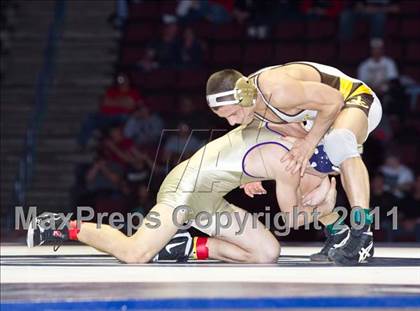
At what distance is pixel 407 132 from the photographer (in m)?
9.46

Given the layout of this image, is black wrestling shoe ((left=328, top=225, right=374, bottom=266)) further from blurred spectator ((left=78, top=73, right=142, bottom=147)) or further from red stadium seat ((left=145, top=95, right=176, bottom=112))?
red stadium seat ((left=145, top=95, right=176, bottom=112))

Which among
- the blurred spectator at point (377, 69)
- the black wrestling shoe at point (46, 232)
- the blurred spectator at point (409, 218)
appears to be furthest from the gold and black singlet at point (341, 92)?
the blurred spectator at point (377, 69)

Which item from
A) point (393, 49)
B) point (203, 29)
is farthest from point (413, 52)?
point (203, 29)

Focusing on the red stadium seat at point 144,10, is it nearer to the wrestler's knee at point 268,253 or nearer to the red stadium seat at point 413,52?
the red stadium seat at point 413,52

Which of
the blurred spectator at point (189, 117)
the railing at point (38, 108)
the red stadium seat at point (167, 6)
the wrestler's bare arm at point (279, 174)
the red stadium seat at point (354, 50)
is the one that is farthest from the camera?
the red stadium seat at point (167, 6)

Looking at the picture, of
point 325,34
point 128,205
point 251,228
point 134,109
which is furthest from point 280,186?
point 325,34

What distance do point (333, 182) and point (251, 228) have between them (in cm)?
43

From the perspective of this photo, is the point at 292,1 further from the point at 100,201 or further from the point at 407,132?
the point at 100,201

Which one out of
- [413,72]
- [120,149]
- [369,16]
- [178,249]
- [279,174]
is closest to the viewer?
[279,174]

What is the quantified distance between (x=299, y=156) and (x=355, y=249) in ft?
1.50

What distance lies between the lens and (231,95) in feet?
15.5

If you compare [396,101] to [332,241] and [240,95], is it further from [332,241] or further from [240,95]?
[240,95]

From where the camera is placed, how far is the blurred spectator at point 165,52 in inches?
429

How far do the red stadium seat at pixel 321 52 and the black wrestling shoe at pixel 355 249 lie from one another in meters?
5.84
